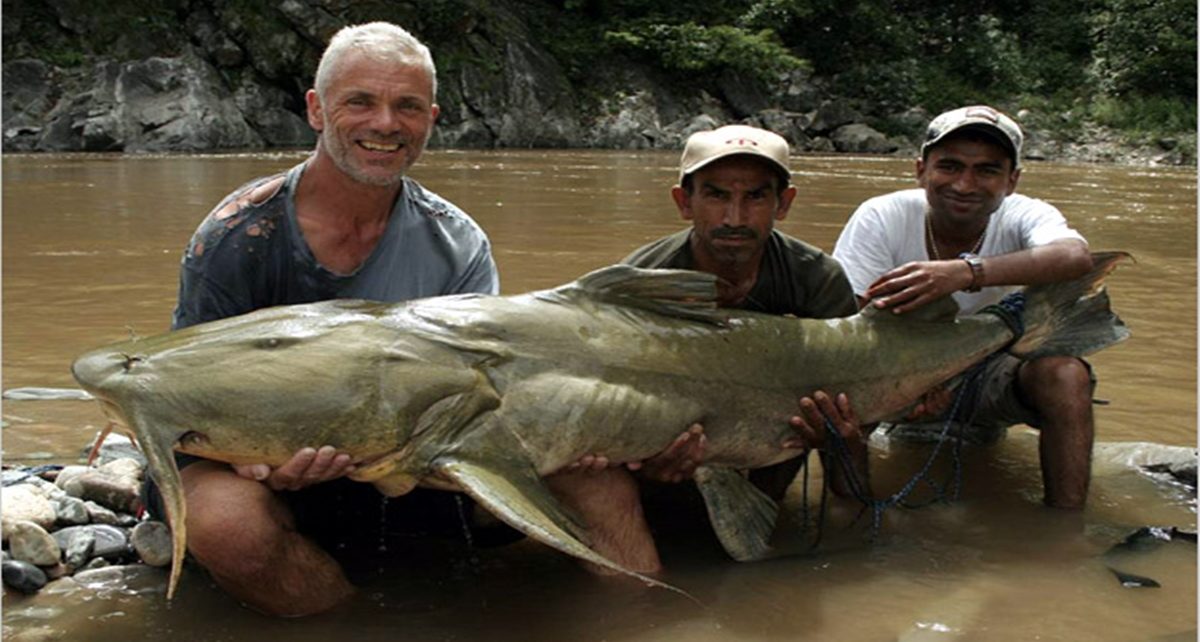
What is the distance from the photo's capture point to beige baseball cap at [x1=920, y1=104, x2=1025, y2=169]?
12.0ft

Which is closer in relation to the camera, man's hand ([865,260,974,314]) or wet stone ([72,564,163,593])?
wet stone ([72,564,163,593])

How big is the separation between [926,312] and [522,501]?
1467 mm

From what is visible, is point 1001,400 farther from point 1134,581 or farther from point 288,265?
point 288,265

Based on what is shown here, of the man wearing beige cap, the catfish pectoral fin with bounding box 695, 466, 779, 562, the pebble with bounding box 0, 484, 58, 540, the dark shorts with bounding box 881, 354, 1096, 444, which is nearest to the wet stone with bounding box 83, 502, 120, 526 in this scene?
the pebble with bounding box 0, 484, 58, 540

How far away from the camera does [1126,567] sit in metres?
3.06

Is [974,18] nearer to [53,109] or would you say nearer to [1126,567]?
[53,109]

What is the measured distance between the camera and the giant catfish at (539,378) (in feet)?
7.81

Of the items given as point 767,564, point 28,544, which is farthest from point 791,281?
point 28,544

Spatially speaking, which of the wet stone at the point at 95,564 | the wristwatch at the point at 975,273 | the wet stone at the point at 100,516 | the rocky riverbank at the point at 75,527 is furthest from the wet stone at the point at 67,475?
the wristwatch at the point at 975,273

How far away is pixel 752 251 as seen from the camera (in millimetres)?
3273

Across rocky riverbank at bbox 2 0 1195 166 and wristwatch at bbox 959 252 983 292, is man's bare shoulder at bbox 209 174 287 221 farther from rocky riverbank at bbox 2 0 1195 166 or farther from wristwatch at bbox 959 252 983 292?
rocky riverbank at bbox 2 0 1195 166

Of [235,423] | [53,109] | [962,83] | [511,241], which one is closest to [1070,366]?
[235,423]

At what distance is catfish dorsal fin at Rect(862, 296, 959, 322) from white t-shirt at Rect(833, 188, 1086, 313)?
49 centimetres

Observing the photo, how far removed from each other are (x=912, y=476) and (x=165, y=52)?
20777 millimetres
